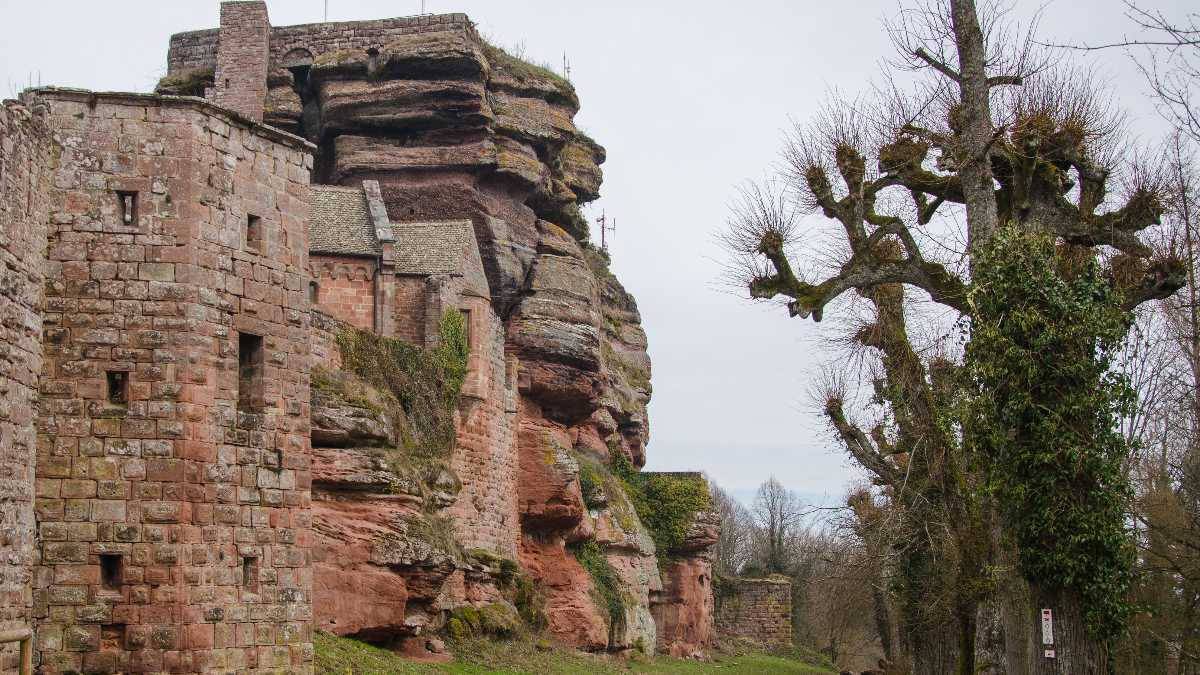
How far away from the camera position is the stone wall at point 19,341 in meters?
13.9

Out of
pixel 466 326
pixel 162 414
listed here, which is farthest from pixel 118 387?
pixel 466 326

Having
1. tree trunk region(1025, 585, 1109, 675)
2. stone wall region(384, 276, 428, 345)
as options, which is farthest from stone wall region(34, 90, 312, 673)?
stone wall region(384, 276, 428, 345)

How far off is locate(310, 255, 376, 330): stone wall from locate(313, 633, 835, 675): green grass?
8.01m

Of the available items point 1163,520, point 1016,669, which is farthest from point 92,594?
point 1163,520

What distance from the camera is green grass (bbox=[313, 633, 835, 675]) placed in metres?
21.8

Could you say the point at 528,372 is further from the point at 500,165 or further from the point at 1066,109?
the point at 1066,109

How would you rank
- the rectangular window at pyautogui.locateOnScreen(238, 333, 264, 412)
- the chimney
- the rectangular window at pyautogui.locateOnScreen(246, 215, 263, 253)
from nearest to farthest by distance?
the rectangular window at pyautogui.locateOnScreen(238, 333, 264, 412) < the rectangular window at pyautogui.locateOnScreen(246, 215, 263, 253) < the chimney

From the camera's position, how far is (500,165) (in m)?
40.8

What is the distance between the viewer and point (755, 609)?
59938mm

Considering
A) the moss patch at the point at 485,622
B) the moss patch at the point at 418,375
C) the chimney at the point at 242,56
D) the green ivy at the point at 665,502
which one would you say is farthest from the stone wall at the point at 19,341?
the green ivy at the point at 665,502

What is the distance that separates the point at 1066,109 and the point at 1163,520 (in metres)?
13.3

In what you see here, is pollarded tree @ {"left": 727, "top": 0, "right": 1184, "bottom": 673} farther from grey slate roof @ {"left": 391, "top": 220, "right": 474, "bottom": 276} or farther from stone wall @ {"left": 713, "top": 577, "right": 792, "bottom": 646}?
stone wall @ {"left": 713, "top": 577, "right": 792, "bottom": 646}

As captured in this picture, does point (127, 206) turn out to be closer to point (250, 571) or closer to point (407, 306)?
point (250, 571)

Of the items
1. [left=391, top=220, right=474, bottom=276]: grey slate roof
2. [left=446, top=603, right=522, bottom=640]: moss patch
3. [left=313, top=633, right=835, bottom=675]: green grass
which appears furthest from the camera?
[left=391, top=220, right=474, bottom=276]: grey slate roof
